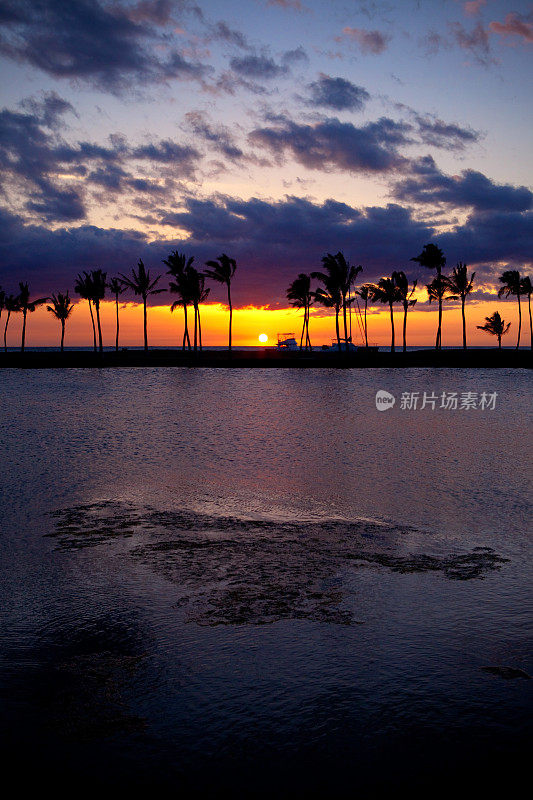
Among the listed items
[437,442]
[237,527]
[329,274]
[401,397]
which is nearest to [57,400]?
[401,397]

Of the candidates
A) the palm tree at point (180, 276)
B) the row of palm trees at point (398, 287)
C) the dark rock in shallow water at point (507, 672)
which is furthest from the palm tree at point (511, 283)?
the dark rock in shallow water at point (507, 672)

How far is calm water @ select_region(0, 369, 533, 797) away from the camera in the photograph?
14.2ft

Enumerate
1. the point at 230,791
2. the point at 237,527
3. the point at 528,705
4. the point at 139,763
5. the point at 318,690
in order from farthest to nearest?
the point at 237,527, the point at 318,690, the point at 528,705, the point at 139,763, the point at 230,791

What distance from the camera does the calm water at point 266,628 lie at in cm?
432

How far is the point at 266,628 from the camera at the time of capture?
20.8 feet

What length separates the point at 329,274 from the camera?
3597 inches

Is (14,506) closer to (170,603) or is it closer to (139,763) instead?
(170,603)

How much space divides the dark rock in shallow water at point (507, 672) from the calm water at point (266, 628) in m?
0.07

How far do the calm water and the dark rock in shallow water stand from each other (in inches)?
2.7

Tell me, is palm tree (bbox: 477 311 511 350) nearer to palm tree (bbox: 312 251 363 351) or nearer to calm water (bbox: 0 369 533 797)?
palm tree (bbox: 312 251 363 351)

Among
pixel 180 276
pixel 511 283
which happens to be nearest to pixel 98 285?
pixel 180 276

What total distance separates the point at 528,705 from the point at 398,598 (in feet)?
7.99

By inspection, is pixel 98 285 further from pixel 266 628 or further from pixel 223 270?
pixel 266 628

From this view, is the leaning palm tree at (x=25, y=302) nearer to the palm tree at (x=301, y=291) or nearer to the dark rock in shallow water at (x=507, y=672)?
the palm tree at (x=301, y=291)
